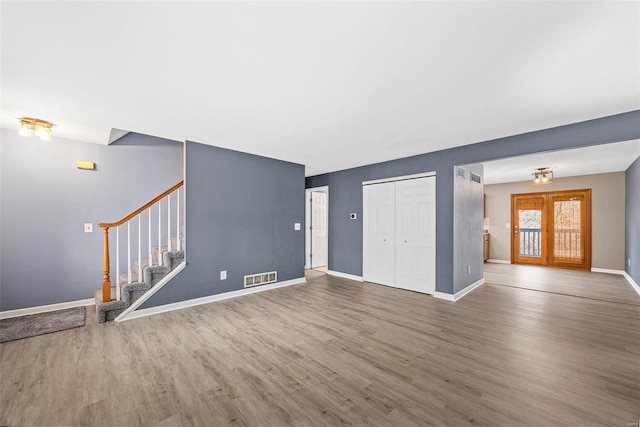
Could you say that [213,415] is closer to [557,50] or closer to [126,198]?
[557,50]

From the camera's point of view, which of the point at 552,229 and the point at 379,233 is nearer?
the point at 379,233

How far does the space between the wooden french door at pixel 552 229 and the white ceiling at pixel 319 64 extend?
18.7 ft

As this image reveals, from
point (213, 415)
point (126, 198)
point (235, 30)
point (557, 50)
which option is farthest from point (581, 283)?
point (126, 198)

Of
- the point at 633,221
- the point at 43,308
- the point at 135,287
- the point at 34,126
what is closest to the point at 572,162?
the point at 633,221

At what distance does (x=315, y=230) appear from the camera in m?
7.25

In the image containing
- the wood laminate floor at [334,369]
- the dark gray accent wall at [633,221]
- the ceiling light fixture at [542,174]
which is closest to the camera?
the wood laminate floor at [334,369]

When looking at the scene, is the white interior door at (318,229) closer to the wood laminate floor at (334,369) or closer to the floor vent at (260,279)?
the floor vent at (260,279)

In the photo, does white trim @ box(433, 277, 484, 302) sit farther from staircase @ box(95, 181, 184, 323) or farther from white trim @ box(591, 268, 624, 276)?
white trim @ box(591, 268, 624, 276)

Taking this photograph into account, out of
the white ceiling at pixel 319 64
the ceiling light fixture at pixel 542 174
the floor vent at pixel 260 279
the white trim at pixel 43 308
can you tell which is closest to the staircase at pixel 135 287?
the white trim at pixel 43 308

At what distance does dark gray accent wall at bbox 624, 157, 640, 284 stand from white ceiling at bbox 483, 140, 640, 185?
11.0 inches

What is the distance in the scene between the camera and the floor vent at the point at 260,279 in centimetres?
468

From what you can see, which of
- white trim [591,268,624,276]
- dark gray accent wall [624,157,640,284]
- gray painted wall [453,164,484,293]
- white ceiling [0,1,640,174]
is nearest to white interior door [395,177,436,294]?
gray painted wall [453,164,484,293]

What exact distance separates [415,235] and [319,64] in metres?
3.71

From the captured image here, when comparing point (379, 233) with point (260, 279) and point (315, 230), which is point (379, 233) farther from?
point (260, 279)
